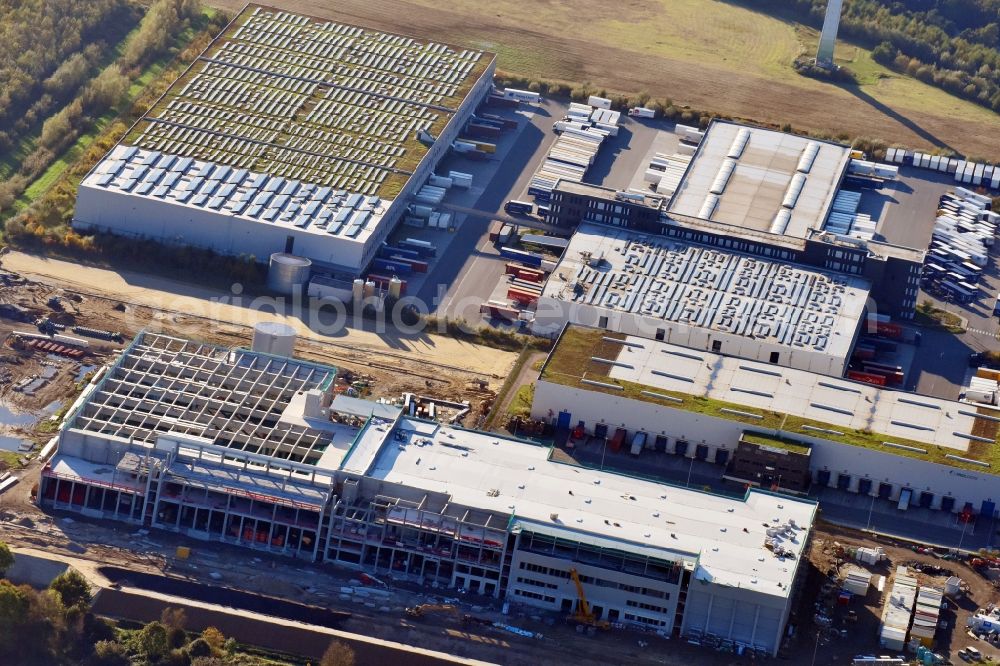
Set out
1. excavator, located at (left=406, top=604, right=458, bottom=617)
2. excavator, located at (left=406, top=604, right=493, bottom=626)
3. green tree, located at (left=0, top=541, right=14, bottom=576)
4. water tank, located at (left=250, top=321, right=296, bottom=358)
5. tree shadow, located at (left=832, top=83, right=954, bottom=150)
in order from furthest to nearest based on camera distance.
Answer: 1. tree shadow, located at (left=832, top=83, right=954, bottom=150)
2. water tank, located at (left=250, top=321, right=296, bottom=358)
3. excavator, located at (left=406, top=604, right=458, bottom=617)
4. excavator, located at (left=406, top=604, right=493, bottom=626)
5. green tree, located at (left=0, top=541, right=14, bottom=576)

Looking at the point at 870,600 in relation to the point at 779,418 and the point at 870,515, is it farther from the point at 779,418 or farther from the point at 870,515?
the point at 779,418

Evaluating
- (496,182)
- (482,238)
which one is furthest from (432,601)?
(496,182)

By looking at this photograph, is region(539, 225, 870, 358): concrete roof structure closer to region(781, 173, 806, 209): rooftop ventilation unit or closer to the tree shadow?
region(781, 173, 806, 209): rooftop ventilation unit

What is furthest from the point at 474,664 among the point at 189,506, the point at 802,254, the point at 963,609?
the point at 802,254

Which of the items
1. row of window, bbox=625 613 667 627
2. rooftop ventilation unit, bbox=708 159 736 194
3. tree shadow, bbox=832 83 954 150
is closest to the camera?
row of window, bbox=625 613 667 627

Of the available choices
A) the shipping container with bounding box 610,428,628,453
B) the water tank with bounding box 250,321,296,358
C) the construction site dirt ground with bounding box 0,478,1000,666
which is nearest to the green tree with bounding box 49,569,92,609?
the construction site dirt ground with bounding box 0,478,1000,666

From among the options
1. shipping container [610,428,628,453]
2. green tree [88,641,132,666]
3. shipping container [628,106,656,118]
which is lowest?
green tree [88,641,132,666]
